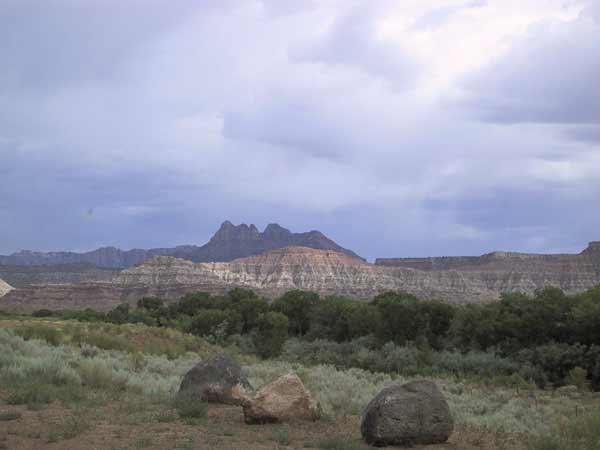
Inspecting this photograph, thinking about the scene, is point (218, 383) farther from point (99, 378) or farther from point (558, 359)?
point (558, 359)

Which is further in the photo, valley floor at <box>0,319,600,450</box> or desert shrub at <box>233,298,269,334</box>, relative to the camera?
desert shrub at <box>233,298,269,334</box>

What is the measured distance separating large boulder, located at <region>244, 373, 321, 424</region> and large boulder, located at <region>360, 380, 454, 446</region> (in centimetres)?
173

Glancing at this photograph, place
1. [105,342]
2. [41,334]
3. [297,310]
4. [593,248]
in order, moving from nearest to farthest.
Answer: [41,334], [105,342], [297,310], [593,248]

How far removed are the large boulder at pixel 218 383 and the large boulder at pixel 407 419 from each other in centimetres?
392

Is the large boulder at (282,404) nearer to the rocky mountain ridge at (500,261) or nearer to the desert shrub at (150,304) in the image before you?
the desert shrub at (150,304)

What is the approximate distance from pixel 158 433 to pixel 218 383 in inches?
142

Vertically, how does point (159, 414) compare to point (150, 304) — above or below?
above

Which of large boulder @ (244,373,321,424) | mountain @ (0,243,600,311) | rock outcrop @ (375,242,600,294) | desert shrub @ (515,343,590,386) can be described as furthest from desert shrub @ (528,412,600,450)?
rock outcrop @ (375,242,600,294)

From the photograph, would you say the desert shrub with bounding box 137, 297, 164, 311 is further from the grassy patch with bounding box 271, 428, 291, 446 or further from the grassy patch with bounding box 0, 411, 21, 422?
the grassy patch with bounding box 271, 428, 291, 446

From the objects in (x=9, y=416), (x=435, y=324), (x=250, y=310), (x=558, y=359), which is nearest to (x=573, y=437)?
(x=9, y=416)

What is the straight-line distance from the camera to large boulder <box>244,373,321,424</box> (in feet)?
38.3

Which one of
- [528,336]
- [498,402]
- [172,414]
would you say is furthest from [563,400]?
[528,336]

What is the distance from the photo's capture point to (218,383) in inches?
549

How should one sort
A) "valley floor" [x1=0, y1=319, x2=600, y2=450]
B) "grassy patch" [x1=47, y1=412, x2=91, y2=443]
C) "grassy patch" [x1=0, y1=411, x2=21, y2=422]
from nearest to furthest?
"grassy patch" [x1=47, y1=412, x2=91, y2=443], "valley floor" [x1=0, y1=319, x2=600, y2=450], "grassy patch" [x1=0, y1=411, x2=21, y2=422]
